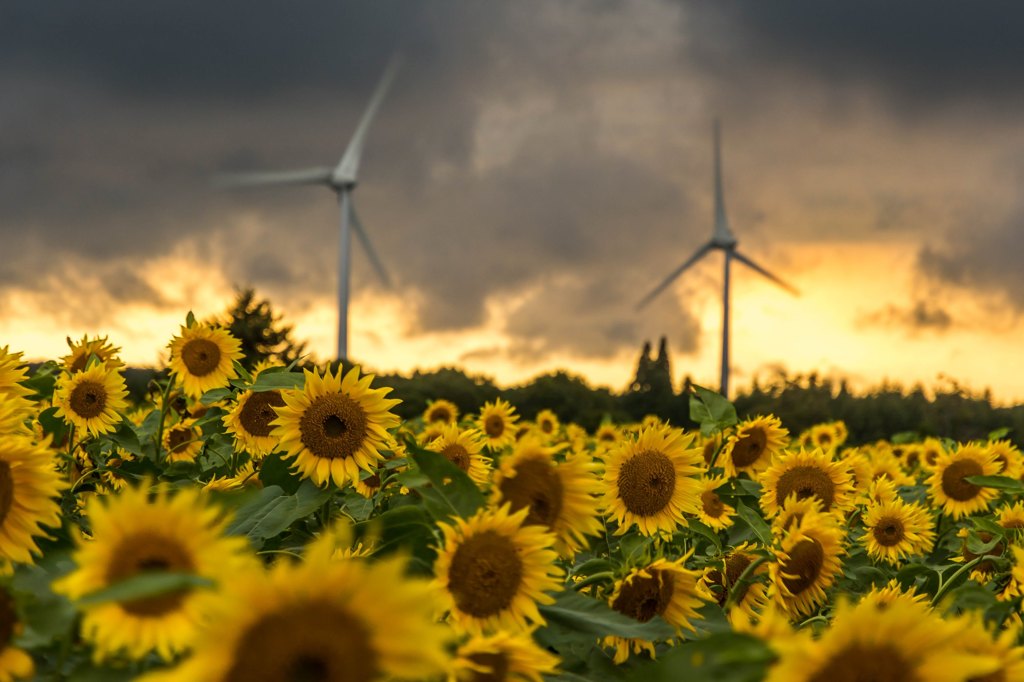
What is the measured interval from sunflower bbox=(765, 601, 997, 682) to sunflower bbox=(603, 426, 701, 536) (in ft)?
7.30

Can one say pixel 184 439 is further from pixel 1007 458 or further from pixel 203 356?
pixel 1007 458

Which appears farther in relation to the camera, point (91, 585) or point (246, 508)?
point (246, 508)

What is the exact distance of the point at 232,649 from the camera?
1284 millimetres

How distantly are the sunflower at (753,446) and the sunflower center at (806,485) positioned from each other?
590mm

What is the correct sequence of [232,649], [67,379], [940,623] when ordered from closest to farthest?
[232,649] → [940,623] → [67,379]

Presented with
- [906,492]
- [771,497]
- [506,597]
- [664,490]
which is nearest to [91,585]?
[506,597]

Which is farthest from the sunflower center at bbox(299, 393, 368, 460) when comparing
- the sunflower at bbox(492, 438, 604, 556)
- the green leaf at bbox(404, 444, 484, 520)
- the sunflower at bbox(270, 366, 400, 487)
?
the green leaf at bbox(404, 444, 484, 520)

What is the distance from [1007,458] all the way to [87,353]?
21.0 ft

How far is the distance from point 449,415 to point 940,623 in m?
9.26

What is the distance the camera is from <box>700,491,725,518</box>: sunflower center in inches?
187

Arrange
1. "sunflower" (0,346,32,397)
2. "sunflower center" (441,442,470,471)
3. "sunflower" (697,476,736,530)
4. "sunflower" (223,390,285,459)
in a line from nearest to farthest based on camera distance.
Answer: "sunflower" (0,346,32,397)
"sunflower" (223,390,285,459)
"sunflower center" (441,442,470,471)
"sunflower" (697,476,736,530)

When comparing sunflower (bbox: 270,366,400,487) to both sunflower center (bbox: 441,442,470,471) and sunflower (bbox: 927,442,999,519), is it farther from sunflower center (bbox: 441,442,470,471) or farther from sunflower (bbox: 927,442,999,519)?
sunflower (bbox: 927,442,999,519)

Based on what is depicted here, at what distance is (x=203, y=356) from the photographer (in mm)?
5363

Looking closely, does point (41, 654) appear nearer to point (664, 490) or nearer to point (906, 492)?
point (664, 490)
